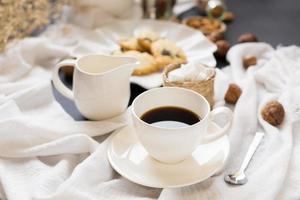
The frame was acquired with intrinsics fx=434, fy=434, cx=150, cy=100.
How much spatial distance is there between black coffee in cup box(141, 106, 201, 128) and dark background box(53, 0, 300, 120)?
263 millimetres

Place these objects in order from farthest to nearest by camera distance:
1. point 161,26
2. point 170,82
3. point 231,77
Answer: point 161,26 < point 231,77 < point 170,82

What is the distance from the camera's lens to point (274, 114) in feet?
2.33

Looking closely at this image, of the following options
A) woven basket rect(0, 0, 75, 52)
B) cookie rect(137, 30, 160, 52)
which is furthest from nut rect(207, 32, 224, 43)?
woven basket rect(0, 0, 75, 52)

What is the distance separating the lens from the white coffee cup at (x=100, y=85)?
685 millimetres

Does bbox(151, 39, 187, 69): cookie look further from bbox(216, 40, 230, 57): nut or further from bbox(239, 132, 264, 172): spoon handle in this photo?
bbox(239, 132, 264, 172): spoon handle

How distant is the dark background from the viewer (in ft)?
3.26

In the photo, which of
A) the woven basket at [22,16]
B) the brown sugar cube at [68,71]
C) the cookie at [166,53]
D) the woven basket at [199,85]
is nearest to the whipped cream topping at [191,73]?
the woven basket at [199,85]

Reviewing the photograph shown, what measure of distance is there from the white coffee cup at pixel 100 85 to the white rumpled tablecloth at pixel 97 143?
22mm

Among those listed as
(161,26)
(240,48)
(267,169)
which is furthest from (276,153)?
(161,26)

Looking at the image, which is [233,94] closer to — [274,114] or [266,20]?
[274,114]

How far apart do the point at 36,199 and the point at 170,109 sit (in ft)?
0.76

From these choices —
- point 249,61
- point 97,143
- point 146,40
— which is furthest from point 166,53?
point 97,143

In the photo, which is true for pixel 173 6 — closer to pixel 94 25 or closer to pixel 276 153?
pixel 94 25

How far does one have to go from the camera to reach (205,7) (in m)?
1.12
